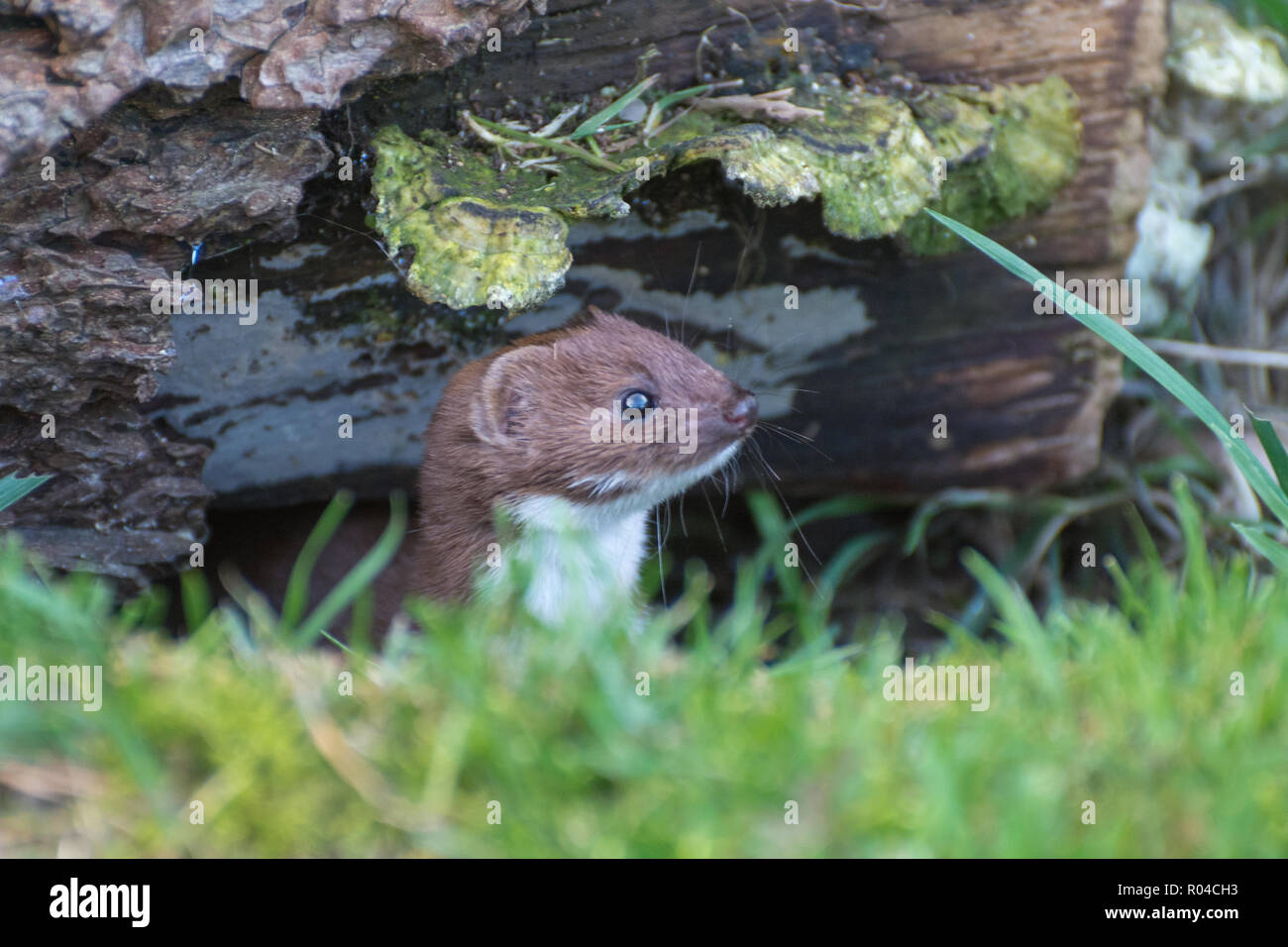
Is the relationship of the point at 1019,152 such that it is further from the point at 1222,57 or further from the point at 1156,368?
the point at 1156,368

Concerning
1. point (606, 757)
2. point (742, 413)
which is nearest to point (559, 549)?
point (742, 413)

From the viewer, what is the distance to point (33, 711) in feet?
6.30

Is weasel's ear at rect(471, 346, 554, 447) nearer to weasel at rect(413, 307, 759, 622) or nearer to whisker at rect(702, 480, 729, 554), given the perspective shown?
weasel at rect(413, 307, 759, 622)

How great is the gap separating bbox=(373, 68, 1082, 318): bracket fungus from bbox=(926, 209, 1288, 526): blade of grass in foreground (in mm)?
894

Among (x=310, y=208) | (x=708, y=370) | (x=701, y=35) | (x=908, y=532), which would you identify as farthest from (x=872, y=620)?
(x=310, y=208)

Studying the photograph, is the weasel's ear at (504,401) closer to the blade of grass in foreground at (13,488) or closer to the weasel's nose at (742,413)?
the weasel's nose at (742,413)

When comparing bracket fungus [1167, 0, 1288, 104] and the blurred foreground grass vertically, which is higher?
bracket fungus [1167, 0, 1288, 104]

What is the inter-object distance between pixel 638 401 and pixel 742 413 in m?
0.36

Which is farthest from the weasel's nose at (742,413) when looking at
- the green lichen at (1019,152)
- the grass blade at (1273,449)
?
the grass blade at (1273,449)

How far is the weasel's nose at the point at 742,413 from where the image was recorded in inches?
155

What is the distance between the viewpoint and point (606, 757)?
71.0 inches

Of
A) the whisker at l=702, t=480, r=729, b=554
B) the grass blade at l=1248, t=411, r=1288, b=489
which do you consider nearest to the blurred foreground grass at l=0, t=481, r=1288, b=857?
the grass blade at l=1248, t=411, r=1288, b=489

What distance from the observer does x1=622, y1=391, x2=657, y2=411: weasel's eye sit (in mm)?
4047

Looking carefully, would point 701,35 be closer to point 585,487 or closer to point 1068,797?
point 585,487
